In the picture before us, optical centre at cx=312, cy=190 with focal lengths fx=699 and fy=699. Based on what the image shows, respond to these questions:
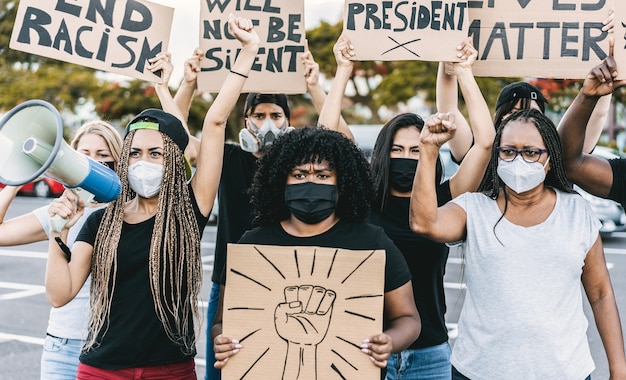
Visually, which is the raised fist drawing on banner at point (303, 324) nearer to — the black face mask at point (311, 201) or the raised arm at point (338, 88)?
the black face mask at point (311, 201)

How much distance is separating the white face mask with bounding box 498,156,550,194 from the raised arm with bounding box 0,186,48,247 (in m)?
1.89

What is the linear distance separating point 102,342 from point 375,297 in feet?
3.41

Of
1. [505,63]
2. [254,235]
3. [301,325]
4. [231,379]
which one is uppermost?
[505,63]

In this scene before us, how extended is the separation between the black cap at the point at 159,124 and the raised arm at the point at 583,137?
1564mm

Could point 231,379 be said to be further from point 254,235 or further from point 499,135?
point 499,135

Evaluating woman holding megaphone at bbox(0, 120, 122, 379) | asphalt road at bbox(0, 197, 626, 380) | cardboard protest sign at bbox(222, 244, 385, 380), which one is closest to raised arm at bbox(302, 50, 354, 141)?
woman holding megaphone at bbox(0, 120, 122, 379)

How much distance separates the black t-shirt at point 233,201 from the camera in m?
3.53

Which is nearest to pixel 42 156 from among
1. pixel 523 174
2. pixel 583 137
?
pixel 523 174

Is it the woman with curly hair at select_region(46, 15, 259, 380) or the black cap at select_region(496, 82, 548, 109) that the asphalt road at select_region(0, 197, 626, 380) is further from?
the woman with curly hair at select_region(46, 15, 259, 380)

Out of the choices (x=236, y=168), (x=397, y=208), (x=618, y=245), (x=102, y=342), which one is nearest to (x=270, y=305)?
(x=102, y=342)

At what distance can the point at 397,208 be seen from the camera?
122 inches

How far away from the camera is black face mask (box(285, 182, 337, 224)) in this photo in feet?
8.00

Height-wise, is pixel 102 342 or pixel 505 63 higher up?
pixel 505 63

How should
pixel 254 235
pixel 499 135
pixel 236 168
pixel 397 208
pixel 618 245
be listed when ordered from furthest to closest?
pixel 618 245 < pixel 236 168 < pixel 397 208 < pixel 499 135 < pixel 254 235
